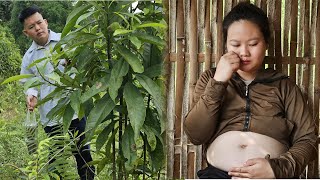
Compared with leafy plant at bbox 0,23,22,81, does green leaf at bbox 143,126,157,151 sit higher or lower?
lower

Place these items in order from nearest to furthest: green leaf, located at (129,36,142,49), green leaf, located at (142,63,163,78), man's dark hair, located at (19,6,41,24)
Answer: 1. green leaf, located at (129,36,142,49)
2. green leaf, located at (142,63,163,78)
3. man's dark hair, located at (19,6,41,24)

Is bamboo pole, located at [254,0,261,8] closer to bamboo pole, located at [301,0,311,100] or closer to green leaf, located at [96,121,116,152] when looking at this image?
bamboo pole, located at [301,0,311,100]

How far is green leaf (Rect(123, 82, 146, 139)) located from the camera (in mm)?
1372

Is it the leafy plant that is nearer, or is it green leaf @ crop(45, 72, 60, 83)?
green leaf @ crop(45, 72, 60, 83)

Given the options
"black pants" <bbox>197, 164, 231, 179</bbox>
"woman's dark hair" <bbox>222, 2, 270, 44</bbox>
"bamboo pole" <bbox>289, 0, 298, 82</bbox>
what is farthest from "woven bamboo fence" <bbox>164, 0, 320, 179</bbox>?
"black pants" <bbox>197, 164, 231, 179</bbox>

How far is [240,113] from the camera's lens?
151 centimetres

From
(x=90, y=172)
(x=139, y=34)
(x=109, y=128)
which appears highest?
(x=139, y=34)

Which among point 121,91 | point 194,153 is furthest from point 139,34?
point 194,153

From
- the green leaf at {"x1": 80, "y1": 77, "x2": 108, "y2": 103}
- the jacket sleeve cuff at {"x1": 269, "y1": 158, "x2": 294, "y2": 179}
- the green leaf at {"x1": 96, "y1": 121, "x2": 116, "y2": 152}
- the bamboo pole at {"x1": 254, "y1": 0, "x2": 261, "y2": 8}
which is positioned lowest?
the jacket sleeve cuff at {"x1": 269, "y1": 158, "x2": 294, "y2": 179}

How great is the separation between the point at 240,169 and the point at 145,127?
275 millimetres

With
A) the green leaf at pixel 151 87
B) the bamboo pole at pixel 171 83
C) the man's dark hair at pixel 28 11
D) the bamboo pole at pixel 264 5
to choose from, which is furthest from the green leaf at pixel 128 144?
the bamboo pole at pixel 264 5

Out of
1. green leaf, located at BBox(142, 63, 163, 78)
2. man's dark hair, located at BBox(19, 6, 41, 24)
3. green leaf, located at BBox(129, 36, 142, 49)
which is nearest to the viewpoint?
green leaf, located at BBox(129, 36, 142, 49)

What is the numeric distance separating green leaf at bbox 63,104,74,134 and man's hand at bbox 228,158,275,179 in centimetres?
45

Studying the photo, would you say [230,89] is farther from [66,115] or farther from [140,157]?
[66,115]
